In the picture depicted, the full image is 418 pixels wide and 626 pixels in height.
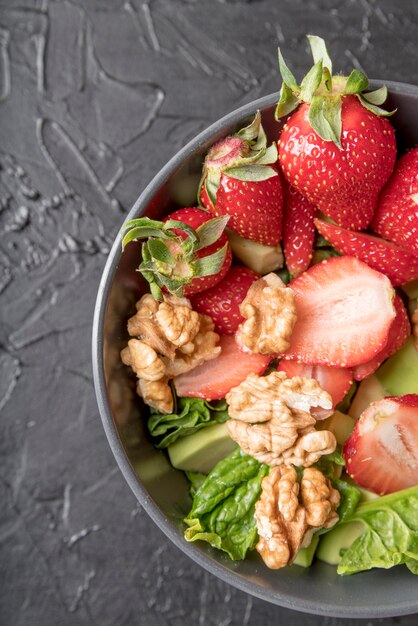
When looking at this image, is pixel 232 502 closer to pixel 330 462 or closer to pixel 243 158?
pixel 330 462

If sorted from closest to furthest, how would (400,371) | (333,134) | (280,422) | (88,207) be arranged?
(333,134), (280,422), (400,371), (88,207)

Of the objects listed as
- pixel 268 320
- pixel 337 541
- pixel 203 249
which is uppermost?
pixel 203 249

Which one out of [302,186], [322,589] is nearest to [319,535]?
[322,589]

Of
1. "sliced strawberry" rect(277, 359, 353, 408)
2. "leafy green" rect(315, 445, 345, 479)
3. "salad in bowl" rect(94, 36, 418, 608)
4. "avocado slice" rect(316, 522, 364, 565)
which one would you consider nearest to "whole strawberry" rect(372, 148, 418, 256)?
"salad in bowl" rect(94, 36, 418, 608)

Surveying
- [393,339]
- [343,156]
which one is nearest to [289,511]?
[393,339]

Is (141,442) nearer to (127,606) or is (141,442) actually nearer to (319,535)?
(319,535)

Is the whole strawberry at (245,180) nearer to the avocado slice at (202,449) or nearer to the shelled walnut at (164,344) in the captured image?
the shelled walnut at (164,344)

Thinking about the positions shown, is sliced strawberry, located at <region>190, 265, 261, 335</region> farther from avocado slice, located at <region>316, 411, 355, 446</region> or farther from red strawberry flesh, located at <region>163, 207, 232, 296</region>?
avocado slice, located at <region>316, 411, 355, 446</region>

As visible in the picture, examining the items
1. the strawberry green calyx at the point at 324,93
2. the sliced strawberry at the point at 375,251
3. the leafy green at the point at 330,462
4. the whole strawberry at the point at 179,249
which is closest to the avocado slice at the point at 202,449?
the leafy green at the point at 330,462
